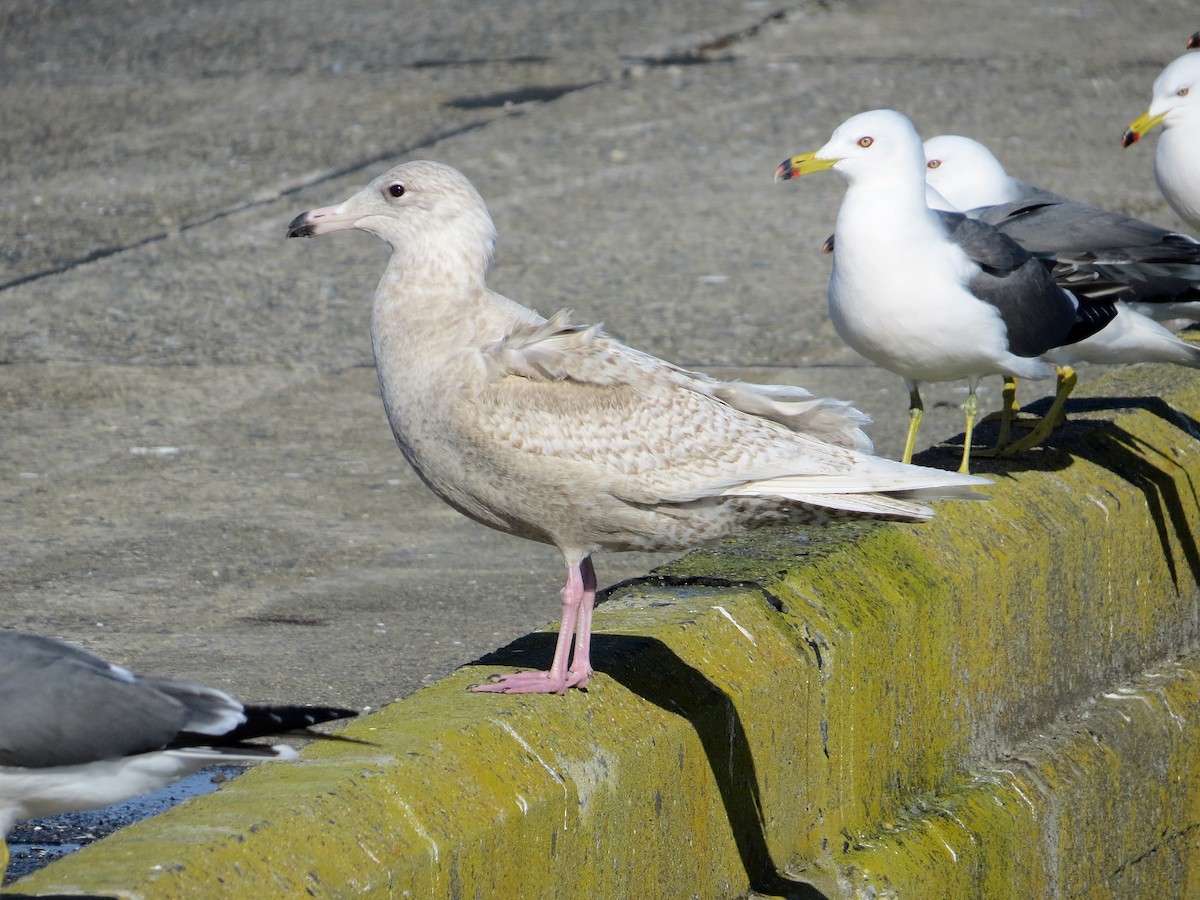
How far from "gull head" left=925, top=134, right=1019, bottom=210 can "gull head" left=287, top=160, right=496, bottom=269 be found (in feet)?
8.99

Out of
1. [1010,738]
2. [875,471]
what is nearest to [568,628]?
[875,471]

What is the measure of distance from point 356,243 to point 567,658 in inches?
248

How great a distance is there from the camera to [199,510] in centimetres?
628

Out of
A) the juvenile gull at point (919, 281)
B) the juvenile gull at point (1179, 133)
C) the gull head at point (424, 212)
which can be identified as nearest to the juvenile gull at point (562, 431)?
the gull head at point (424, 212)

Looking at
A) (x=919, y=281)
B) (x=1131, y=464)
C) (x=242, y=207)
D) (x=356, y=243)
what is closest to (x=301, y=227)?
(x=919, y=281)

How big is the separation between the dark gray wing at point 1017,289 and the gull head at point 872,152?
216 millimetres

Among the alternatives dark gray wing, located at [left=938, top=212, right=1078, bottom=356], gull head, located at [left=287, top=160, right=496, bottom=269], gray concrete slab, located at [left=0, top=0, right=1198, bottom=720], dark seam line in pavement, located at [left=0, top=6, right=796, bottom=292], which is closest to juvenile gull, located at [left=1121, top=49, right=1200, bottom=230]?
gray concrete slab, located at [left=0, top=0, right=1198, bottom=720]

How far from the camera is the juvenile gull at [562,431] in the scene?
368cm

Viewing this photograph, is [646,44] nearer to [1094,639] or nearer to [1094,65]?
[1094,65]

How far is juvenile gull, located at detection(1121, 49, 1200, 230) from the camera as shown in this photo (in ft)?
22.6

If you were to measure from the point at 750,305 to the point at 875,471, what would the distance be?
489 cm

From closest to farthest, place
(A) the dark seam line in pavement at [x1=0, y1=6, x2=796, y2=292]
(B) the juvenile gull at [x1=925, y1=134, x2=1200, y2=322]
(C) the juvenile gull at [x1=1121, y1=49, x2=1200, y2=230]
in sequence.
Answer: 1. (B) the juvenile gull at [x1=925, y1=134, x2=1200, y2=322]
2. (C) the juvenile gull at [x1=1121, y1=49, x2=1200, y2=230]
3. (A) the dark seam line in pavement at [x1=0, y1=6, x2=796, y2=292]

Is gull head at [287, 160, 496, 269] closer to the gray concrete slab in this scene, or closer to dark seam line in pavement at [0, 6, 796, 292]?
the gray concrete slab

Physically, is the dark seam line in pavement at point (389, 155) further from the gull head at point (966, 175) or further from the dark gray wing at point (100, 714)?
the dark gray wing at point (100, 714)
